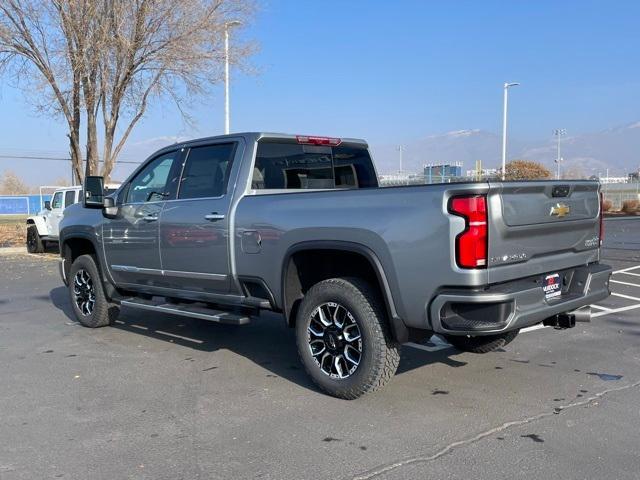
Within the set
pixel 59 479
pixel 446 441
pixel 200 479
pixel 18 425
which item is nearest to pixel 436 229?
pixel 446 441

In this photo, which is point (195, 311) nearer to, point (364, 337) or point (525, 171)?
point (364, 337)

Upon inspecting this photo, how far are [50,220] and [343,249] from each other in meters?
13.8

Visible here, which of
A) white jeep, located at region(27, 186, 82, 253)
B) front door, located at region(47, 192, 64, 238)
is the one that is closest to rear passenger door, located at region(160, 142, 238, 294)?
white jeep, located at region(27, 186, 82, 253)

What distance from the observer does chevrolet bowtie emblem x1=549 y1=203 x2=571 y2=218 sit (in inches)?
172

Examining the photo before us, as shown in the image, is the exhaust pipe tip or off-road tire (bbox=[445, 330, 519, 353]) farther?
off-road tire (bbox=[445, 330, 519, 353])

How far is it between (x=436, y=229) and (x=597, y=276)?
172cm

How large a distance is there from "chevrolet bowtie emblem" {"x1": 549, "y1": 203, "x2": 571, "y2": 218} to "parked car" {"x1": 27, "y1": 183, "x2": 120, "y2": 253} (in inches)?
494

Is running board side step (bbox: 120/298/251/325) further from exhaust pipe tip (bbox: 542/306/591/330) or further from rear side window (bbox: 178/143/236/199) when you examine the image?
exhaust pipe tip (bbox: 542/306/591/330)

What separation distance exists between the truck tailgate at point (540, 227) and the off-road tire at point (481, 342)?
1.12 metres

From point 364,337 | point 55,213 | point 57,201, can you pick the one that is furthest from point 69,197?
point 364,337

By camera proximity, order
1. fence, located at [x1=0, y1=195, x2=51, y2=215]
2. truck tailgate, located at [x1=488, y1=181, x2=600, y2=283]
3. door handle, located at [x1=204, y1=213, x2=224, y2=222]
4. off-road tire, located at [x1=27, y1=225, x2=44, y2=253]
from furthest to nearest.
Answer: fence, located at [x1=0, y1=195, x2=51, y2=215] < off-road tire, located at [x1=27, y1=225, x2=44, y2=253] < door handle, located at [x1=204, y1=213, x2=224, y2=222] < truck tailgate, located at [x1=488, y1=181, x2=600, y2=283]

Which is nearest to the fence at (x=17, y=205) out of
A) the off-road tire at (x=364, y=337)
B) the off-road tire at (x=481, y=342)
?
the off-road tire at (x=481, y=342)

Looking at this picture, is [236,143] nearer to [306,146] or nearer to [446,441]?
[306,146]

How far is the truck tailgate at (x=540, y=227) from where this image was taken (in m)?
3.92
